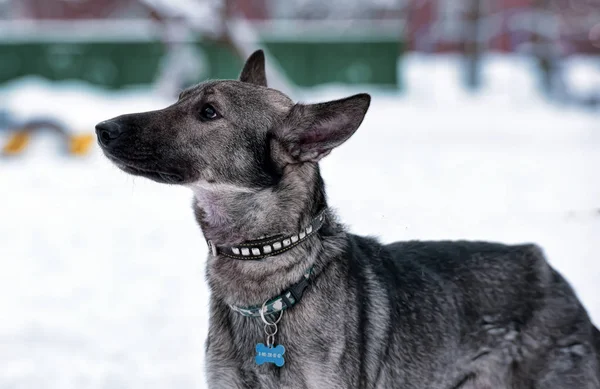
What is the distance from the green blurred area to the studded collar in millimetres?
20303

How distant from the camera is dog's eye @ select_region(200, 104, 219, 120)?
127 inches

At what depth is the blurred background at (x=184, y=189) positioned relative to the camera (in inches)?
199

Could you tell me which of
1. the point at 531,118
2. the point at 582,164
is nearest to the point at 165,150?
the point at 582,164

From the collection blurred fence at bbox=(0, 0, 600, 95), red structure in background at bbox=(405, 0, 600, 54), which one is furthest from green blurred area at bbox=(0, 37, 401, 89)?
red structure in background at bbox=(405, 0, 600, 54)

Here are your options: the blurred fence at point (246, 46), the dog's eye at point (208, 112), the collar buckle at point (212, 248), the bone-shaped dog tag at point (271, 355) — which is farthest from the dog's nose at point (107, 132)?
the blurred fence at point (246, 46)

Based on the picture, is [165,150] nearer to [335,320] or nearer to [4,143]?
[335,320]

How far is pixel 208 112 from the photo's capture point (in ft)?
10.7

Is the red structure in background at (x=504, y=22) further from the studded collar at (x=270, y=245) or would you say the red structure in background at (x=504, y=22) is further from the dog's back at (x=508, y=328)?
the studded collar at (x=270, y=245)

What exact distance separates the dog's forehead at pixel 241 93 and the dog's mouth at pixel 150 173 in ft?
1.33

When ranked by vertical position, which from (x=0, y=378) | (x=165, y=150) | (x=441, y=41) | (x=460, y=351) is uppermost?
(x=441, y=41)

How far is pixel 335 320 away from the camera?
3035mm

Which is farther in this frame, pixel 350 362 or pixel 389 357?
pixel 389 357

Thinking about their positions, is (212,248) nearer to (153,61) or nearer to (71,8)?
(153,61)

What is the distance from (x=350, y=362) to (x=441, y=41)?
33.0 meters
